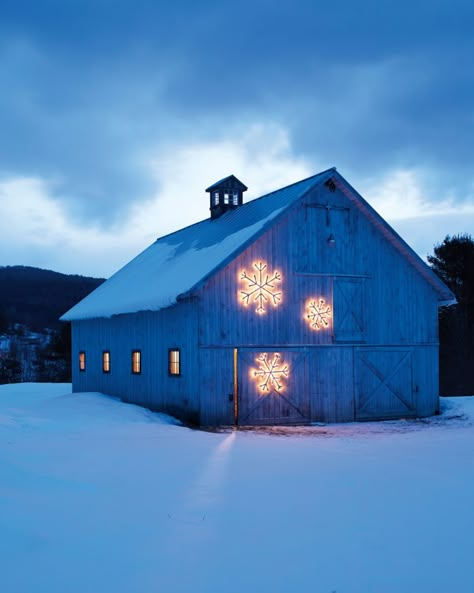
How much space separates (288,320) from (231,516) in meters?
12.4

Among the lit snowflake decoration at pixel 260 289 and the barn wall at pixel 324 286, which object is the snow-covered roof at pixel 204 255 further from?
the lit snowflake decoration at pixel 260 289

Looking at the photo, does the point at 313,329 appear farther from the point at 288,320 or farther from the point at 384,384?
the point at 384,384

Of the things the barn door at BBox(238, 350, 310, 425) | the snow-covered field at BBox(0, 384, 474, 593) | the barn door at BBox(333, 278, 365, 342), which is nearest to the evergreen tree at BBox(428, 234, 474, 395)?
the barn door at BBox(333, 278, 365, 342)

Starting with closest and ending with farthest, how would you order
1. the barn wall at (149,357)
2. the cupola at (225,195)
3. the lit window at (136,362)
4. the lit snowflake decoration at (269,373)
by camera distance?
the barn wall at (149,357) → the lit snowflake decoration at (269,373) → the lit window at (136,362) → the cupola at (225,195)

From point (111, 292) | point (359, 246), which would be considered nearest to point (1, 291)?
point (111, 292)

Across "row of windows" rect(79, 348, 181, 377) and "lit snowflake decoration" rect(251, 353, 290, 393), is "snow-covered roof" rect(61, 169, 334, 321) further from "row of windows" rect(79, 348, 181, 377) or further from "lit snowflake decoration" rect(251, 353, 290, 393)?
"lit snowflake decoration" rect(251, 353, 290, 393)

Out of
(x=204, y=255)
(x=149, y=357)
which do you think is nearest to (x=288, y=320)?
(x=204, y=255)

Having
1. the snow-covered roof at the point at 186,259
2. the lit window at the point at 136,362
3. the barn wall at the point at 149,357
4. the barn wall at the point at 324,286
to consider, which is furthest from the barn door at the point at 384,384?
the lit window at the point at 136,362

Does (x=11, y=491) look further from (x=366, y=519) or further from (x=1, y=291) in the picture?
(x=1, y=291)

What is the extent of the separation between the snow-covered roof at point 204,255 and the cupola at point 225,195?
56 centimetres

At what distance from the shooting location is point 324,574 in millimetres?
6625

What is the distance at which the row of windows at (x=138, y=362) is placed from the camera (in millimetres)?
20250

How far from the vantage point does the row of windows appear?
66.4ft

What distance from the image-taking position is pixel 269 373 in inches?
789
